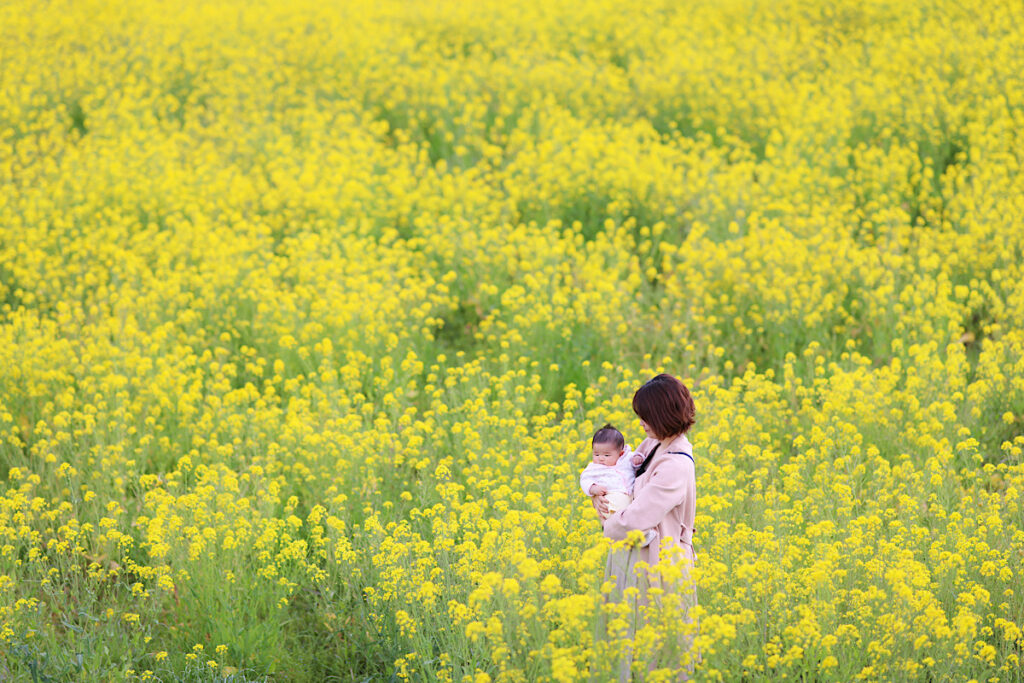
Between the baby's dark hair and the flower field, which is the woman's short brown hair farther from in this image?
the flower field

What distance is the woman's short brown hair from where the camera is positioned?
310 cm

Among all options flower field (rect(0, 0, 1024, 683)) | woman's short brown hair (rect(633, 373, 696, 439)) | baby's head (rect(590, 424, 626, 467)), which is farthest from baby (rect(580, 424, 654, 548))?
flower field (rect(0, 0, 1024, 683))

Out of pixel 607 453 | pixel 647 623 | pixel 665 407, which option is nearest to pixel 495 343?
pixel 607 453

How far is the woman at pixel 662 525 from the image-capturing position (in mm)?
2957

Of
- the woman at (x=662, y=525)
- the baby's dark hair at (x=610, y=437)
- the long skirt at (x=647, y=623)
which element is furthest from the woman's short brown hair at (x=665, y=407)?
the long skirt at (x=647, y=623)

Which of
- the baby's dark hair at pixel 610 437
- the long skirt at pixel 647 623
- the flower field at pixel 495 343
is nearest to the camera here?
the long skirt at pixel 647 623

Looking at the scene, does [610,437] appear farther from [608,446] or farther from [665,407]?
[665,407]

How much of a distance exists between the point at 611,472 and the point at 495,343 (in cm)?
326

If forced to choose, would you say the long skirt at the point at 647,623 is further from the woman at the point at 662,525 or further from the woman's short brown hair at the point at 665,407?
the woman's short brown hair at the point at 665,407

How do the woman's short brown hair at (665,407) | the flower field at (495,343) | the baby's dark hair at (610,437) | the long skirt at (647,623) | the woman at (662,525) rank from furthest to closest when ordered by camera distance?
the flower field at (495,343)
the baby's dark hair at (610,437)
the woman's short brown hair at (665,407)
the woman at (662,525)
the long skirt at (647,623)

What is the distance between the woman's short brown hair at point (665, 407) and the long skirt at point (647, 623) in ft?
1.44

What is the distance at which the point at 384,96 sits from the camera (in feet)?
37.1

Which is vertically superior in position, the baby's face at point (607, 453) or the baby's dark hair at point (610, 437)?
the baby's dark hair at point (610, 437)

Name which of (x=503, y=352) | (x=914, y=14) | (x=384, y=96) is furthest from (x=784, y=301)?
(x=914, y=14)
